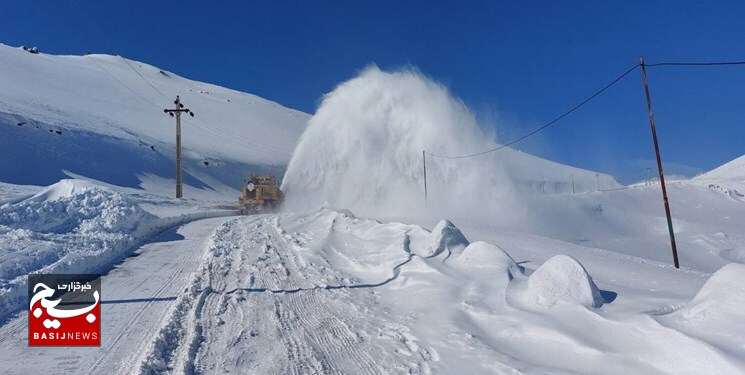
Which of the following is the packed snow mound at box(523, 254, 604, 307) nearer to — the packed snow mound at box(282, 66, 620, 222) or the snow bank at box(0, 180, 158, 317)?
the snow bank at box(0, 180, 158, 317)

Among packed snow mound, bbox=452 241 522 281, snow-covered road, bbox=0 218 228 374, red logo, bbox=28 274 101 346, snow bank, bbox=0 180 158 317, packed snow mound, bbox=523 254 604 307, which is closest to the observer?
snow-covered road, bbox=0 218 228 374

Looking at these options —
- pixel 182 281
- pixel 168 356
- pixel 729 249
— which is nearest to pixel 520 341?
pixel 168 356

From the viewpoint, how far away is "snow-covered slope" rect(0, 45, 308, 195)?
3671cm

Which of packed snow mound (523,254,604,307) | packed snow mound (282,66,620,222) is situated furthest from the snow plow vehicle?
packed snow mound (523,254,604,307)

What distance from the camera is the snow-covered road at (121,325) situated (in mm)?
4129

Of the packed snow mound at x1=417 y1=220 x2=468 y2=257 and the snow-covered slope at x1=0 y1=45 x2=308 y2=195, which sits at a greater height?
the snow-covered slope at x1=0 y1=45 x2=308 y2=195

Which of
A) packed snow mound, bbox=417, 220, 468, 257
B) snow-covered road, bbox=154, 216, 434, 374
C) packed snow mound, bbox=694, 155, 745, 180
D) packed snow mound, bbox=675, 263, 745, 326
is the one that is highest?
packed snow mound, bbox=694, 155, 745, 180

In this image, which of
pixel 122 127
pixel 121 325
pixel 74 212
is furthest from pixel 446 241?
pixel 122 127

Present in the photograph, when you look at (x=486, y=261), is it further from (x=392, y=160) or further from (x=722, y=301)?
(x=392, y=160)

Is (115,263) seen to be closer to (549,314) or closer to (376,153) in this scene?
(549,314)

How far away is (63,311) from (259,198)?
20887mm

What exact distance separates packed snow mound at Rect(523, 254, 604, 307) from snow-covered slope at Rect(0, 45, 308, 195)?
35.0 m

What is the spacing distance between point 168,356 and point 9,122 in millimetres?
43244

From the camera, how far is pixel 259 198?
26.3m
